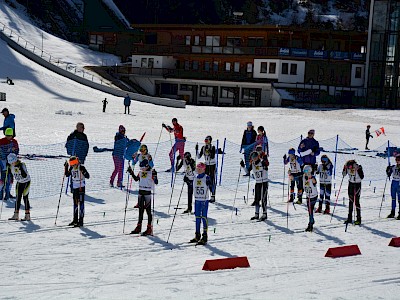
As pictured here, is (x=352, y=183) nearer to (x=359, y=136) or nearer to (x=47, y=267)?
(x=47, y=267)

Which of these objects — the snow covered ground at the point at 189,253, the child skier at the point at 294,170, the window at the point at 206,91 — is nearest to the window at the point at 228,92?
A: the window at the point at 206,91

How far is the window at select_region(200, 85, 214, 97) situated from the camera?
58031 millimetres

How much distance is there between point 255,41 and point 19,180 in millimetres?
47441

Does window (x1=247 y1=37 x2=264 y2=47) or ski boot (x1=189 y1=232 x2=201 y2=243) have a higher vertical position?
window (x1=247 y1=37 x2=264 y2=47)

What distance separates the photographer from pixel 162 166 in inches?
903

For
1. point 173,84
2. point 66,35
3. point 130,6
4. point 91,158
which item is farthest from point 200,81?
point 91,158

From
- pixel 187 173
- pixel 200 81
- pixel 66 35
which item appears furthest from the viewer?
pixel 66 35

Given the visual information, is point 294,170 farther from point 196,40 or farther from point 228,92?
point 196,40

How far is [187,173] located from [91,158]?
25.4ft

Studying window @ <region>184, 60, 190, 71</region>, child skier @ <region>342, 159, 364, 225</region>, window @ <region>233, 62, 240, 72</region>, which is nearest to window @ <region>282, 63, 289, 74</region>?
window @ <region>233, 62, 240, 72</region>

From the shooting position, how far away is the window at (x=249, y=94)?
5644 centimetres

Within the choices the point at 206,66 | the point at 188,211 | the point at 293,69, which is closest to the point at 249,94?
the point at 293,69

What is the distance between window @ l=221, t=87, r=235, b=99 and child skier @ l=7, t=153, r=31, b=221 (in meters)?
43.6

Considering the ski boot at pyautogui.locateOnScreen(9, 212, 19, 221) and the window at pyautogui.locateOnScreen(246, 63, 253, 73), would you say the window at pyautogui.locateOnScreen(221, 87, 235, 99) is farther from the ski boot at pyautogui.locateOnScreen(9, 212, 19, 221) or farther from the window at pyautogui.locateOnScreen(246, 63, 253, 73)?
the ski boot at pyautogui.locateOnScreen(9, 212, 19, 221)
